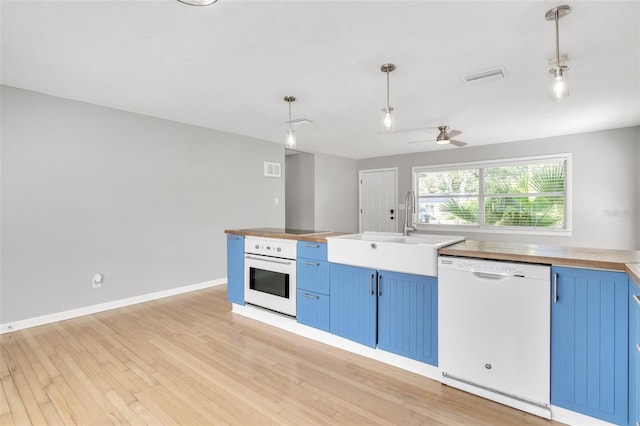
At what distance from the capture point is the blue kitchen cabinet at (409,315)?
2.07 m

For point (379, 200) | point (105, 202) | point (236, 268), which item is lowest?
point (236, 268)

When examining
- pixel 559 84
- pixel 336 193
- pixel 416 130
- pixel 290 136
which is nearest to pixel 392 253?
pixel 559 84

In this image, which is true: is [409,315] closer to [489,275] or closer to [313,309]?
[489,275]

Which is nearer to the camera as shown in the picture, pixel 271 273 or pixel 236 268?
pixel 271 273

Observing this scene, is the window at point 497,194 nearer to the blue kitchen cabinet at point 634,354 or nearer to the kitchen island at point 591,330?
the kitchen island at point 591,330

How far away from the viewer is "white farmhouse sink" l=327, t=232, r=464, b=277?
6.78 feet

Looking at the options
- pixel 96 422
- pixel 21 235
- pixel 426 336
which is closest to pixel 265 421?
pixel 96 422

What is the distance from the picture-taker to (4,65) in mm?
2543

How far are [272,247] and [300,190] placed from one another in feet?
13.2

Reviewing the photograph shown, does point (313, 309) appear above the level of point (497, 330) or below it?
below

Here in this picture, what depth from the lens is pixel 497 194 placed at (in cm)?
593

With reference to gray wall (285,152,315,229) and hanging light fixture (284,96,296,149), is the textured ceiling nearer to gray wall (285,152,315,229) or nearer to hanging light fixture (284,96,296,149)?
hanging light fixture (284,96,296,149)

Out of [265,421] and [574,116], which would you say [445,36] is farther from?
[574,116]

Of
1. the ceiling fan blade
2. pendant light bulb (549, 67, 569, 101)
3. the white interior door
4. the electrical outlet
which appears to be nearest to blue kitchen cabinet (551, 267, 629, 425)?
pendant light bulb (549, 67, 569, 101)
